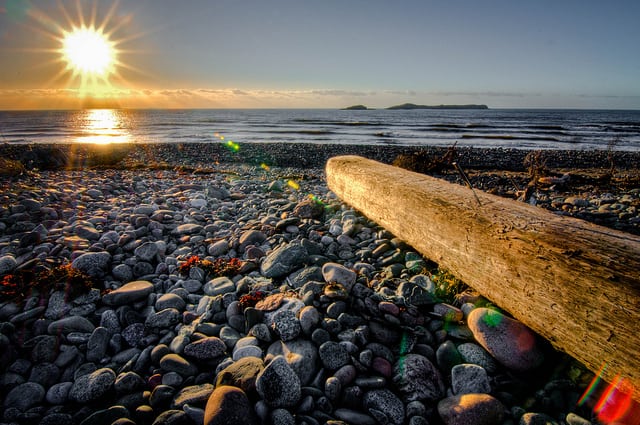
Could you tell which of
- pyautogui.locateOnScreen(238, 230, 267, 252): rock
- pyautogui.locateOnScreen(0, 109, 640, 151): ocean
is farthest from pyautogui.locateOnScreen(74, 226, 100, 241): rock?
pyautogui.locateOnScreen(0, 109, 640, 151): ocean

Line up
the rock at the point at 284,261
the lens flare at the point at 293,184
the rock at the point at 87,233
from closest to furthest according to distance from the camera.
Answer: the rock at the point at 284,261
the rock at the point at 87,233
the lens flare at the point at 293,184

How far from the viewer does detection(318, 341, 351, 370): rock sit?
82.7 inches

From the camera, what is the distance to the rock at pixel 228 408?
64.9 inches

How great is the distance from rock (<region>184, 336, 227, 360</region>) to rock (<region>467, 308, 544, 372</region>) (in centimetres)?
193

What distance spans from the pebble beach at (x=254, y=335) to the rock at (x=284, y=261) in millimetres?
16

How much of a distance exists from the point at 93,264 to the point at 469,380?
354 centimetres

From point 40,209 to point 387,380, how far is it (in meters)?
5.47

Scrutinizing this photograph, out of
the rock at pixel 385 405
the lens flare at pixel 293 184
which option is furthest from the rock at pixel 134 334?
the lens flare at pixel 293 184

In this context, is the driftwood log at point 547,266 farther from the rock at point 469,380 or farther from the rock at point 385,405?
the rock at point 385,405

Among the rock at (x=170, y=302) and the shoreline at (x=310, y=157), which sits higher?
the shoreline at (x=310, y=157)

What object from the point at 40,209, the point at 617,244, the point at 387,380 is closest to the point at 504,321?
the point at 617,244

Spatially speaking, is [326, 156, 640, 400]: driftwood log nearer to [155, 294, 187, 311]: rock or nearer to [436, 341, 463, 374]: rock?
[436, 341, 463, 374]: rock

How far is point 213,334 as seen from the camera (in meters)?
2.44

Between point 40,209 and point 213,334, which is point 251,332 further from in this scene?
point 40,209
